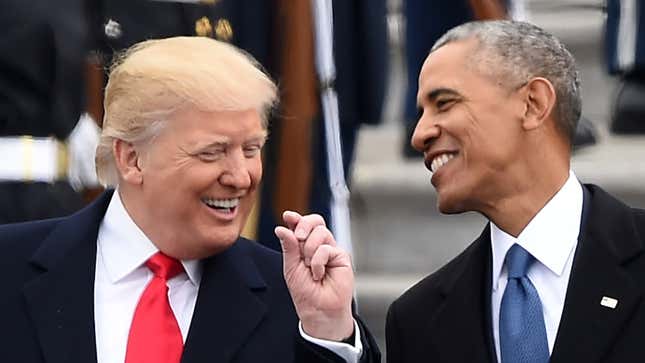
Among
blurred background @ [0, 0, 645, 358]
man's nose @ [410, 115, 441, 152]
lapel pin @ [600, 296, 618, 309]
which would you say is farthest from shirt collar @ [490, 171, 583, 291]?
blurred background @ [0, 0, 645, 358]

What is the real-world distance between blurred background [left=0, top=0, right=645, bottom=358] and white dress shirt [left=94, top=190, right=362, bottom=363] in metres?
1.03

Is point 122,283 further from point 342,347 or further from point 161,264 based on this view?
point 342,347

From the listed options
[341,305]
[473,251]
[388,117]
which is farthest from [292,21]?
[341,305]

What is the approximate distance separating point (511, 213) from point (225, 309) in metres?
0.62

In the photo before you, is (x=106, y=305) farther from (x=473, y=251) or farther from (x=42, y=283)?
(x=473, y=251)

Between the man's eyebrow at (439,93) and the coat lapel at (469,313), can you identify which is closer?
the coat lapel at (469,313)

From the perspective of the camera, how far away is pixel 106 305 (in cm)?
384

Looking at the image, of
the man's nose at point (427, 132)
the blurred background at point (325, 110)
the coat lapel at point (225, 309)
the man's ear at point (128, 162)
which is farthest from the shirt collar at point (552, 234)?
the blurred background at point (325, 110)

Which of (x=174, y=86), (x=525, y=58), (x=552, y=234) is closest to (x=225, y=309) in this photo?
(x=174, y=86)

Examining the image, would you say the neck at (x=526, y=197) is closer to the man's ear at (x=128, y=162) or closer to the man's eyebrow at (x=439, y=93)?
the man's eyebrow at (x=439, y=93)

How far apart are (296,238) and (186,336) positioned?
1.01 ft

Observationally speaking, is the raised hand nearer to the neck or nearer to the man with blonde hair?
the man with blonde hair

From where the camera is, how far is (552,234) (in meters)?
3.95

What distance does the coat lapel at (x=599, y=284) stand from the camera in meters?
3.81
